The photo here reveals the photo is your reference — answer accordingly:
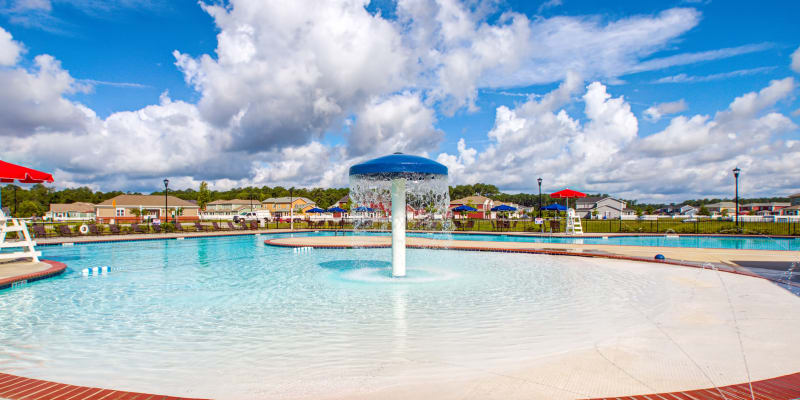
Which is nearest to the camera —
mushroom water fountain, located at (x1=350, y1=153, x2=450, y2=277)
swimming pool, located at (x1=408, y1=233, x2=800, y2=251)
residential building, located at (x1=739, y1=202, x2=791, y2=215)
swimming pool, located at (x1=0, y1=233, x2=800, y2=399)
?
swimming pool, located at (x1=0, y1=233, x2=800, y2=399)

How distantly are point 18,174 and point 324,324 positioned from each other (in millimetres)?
11633

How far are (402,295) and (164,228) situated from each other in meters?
25.1

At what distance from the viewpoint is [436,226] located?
31.3m

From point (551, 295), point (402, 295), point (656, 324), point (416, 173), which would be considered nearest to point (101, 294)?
point (402, 295)

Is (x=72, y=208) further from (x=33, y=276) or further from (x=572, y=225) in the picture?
(x=572, y=225)

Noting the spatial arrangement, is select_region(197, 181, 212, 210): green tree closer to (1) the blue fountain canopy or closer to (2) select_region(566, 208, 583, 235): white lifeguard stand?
(2) select_region(566, 208, 583, 235): white lifeguard stand

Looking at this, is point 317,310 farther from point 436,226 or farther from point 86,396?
point 436,226

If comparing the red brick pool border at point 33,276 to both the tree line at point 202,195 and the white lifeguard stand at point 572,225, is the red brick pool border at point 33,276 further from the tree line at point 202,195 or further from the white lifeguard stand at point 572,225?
the tree line at point 202,195

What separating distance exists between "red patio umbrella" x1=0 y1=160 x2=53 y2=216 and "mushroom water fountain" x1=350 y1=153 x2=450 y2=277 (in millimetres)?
9733

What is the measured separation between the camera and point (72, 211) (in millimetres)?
82250

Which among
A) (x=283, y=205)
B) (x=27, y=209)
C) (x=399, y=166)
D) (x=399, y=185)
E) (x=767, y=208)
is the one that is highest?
(x=283, y=205)

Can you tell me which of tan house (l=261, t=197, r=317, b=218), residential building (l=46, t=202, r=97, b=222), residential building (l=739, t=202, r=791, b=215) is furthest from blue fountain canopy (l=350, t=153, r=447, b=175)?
residential building (l=739, t=202, r=791, b=215)

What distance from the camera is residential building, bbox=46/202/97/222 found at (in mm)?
80425

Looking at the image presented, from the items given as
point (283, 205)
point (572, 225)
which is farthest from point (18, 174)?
point (283, 205)
